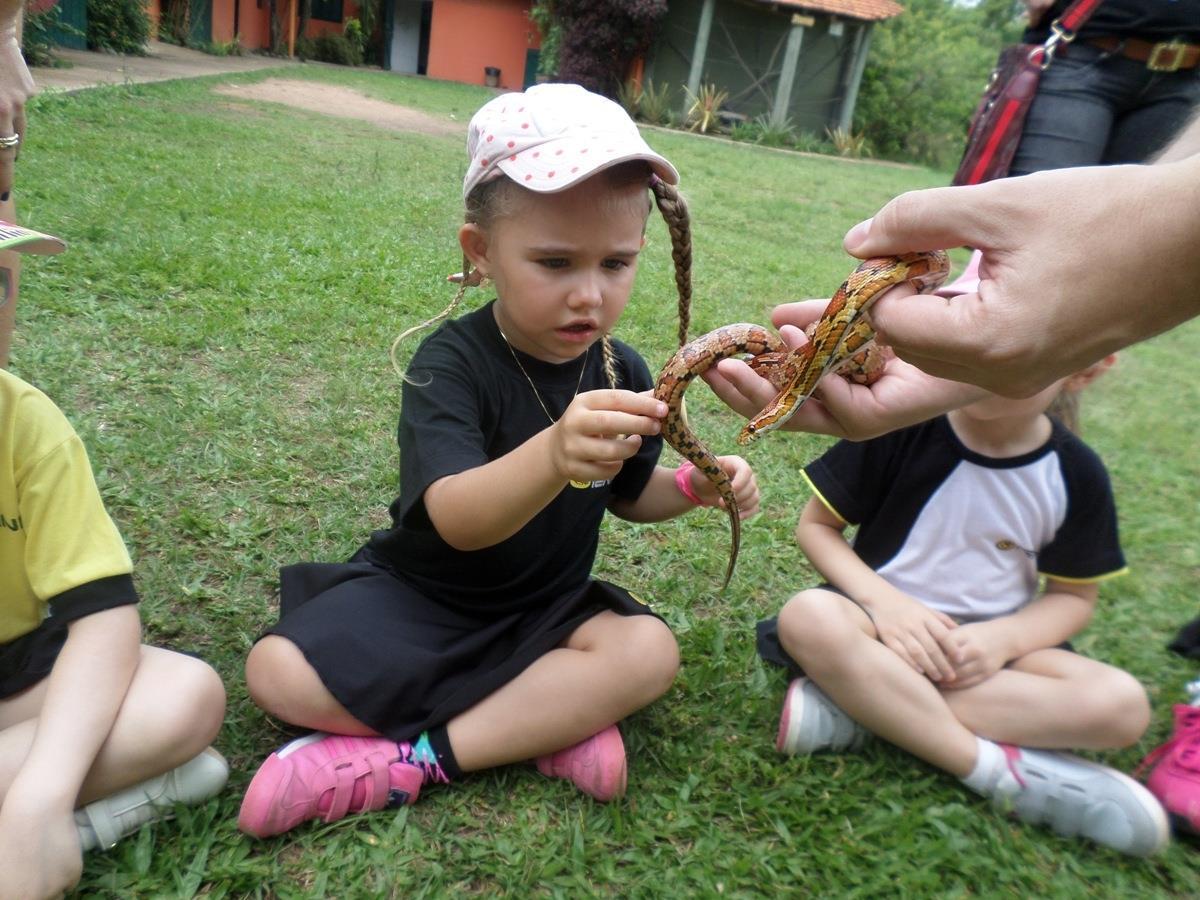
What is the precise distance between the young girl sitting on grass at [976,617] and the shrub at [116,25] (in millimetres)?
20914

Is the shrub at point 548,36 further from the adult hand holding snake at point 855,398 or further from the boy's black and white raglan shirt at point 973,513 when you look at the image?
the adult hand holding snake at point 855,398

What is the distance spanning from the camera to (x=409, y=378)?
222 centimetres

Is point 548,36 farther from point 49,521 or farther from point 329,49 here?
point 49,521

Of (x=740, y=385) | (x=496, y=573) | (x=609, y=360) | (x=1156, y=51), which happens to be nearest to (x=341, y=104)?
(x=1156, y=51)

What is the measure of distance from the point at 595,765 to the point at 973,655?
110cm

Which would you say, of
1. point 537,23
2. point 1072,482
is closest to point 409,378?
point 1072,482

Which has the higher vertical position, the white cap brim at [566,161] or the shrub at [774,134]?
the shrub at [774,134]

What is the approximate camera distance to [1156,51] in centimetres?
330

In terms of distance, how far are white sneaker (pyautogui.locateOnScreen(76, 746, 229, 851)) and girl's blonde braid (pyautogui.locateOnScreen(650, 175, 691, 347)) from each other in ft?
4.92

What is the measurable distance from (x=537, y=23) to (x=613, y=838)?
30081mm

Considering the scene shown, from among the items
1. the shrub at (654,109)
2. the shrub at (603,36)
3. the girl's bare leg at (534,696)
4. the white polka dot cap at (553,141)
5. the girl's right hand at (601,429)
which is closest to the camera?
the girl's right hand at (601,429)

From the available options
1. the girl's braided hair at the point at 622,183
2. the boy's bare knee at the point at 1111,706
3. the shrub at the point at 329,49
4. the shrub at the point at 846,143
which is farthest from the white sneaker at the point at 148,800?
the shrub at the point at 329,49

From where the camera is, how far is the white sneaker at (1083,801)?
2.17 m

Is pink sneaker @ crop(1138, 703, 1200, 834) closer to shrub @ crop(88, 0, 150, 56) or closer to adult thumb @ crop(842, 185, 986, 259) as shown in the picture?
adult thumb @ crop(842, 185, 986, 259)
